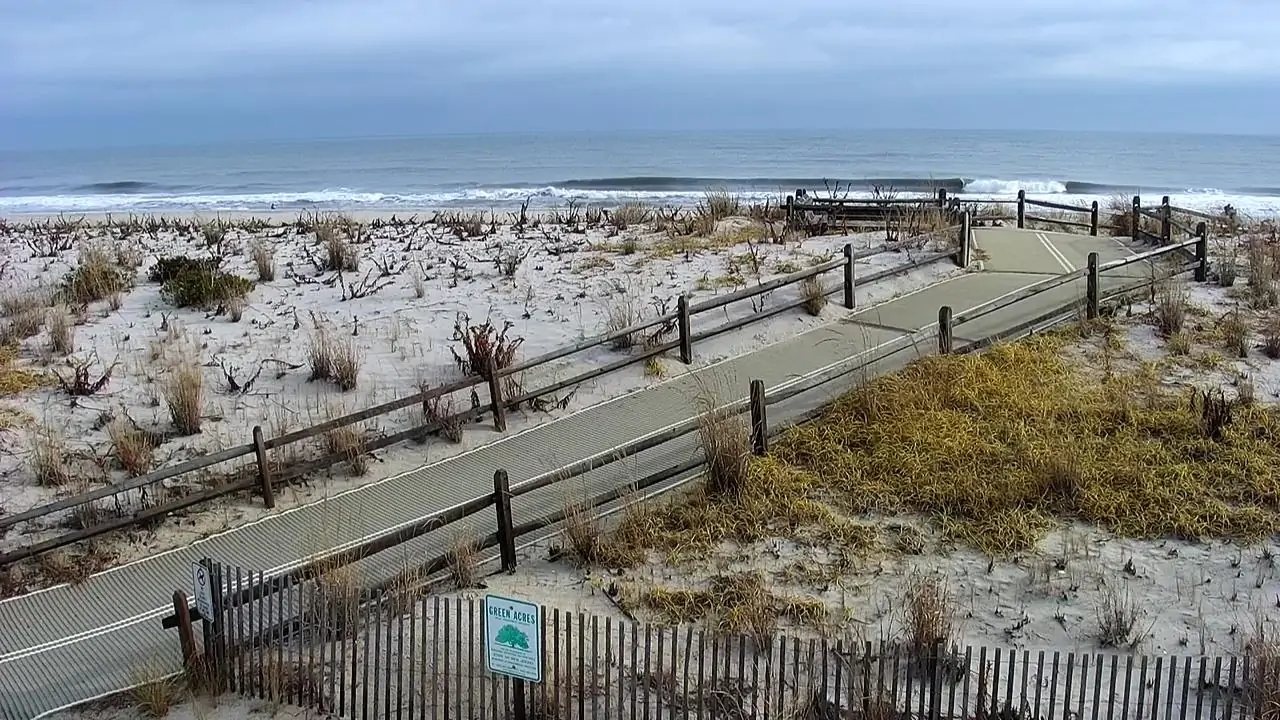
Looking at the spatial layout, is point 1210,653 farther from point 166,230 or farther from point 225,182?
point 225,182

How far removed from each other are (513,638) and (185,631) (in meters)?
2.05

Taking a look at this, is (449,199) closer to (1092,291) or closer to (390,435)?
(1092,291)

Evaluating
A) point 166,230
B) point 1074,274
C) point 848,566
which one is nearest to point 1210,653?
point 848,566

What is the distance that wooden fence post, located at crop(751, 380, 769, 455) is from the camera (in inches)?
321

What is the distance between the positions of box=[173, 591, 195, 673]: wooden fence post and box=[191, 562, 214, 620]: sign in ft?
0.26

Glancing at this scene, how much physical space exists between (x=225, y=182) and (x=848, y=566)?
63.2 m

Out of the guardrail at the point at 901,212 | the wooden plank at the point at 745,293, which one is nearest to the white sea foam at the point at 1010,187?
the guardrail at the point at 901,212

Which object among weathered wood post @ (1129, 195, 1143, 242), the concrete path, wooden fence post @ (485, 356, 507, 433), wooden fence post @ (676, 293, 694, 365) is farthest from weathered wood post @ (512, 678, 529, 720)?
weathered wood post @ (1129, 195, 1143, 242)

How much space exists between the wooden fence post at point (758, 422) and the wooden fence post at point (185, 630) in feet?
14.8

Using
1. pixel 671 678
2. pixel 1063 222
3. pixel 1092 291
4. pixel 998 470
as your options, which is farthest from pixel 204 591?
pixel 1063 222

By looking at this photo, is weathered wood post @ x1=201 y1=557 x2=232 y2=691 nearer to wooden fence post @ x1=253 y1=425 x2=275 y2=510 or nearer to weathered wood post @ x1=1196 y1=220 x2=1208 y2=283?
wooden fence post @ x1=253 y1=425 x2=275 y2=510

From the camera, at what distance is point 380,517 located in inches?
296

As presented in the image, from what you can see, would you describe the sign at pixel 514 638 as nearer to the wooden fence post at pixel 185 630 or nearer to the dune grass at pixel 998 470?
the wooden fence post at pixel 185 630

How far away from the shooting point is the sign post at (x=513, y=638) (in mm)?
4398
